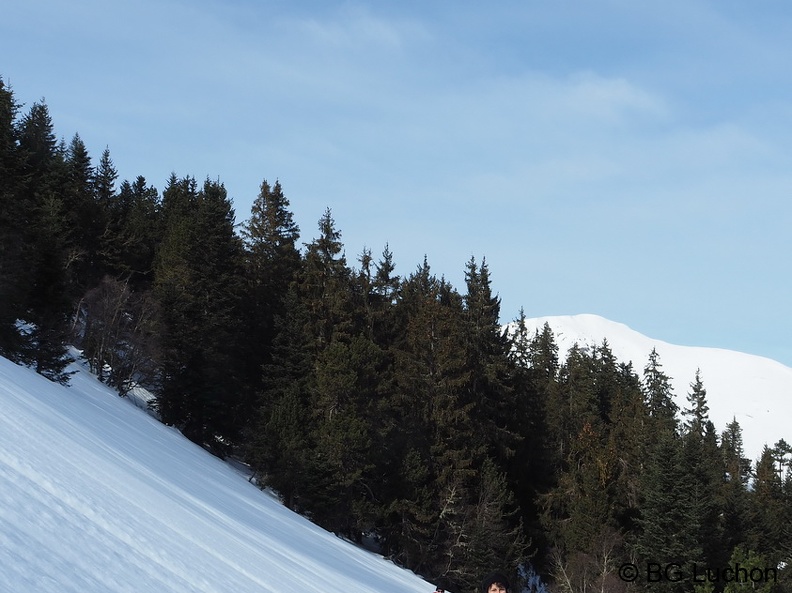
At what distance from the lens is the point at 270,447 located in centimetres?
4309

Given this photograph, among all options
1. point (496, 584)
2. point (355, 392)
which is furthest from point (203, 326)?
point (496, 584)

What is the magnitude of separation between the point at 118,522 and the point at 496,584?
6159 millimetres

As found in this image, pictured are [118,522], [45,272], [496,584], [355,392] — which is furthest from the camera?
[355,392]

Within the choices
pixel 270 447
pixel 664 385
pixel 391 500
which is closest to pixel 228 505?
pixel 270 447

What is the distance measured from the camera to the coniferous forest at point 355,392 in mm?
42219

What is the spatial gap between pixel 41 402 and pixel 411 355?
36.1 meters

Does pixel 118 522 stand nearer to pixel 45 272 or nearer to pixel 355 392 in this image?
pixel 45 272

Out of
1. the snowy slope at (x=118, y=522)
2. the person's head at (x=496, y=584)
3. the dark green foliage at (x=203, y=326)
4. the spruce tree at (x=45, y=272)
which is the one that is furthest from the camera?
the dark green foliage at (x=203, y=326)

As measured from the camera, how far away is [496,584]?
26.0 feet

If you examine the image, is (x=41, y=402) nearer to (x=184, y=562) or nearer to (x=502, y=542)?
(x=184, y=562)

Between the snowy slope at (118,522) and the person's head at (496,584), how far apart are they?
3.92 meters

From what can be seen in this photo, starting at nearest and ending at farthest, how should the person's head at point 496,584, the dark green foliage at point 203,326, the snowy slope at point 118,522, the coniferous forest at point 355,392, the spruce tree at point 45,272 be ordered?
the person's head at point 496,584 < the snowy slope at point 118,522 < the spruce tree at point 45,272 < the coniferous forest at point 355,392 < the dark green foliage at point 203,326

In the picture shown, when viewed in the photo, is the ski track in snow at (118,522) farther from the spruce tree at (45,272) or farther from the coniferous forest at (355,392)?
the coniferous forest at (355,392)

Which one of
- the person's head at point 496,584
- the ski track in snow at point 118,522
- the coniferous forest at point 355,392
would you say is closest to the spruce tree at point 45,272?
the coniferous forest at point 355,392
